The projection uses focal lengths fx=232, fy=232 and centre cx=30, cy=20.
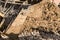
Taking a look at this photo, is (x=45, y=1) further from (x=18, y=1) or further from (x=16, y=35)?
(x=16, y=35)

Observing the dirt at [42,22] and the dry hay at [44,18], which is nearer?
the dirt at [42,22]

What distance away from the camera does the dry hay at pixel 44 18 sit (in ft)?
40.6

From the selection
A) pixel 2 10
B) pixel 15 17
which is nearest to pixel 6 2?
pixel 2 10

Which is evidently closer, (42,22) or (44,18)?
(42,22)

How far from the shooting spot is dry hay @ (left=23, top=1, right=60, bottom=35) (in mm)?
12383

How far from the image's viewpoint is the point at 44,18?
1358 centimetres

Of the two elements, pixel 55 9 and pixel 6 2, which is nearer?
pixel 55 9

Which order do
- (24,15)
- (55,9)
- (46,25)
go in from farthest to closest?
1. (55,9)
2. (24,15)
3. (46,25)

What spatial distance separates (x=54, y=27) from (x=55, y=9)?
88.7 inches

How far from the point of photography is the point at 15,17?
44.0ft

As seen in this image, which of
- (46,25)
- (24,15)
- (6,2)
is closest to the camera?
(46,25)

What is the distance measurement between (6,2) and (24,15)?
252cm

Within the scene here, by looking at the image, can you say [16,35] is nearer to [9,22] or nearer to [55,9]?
[9,22]

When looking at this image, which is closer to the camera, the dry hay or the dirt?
the dirt
